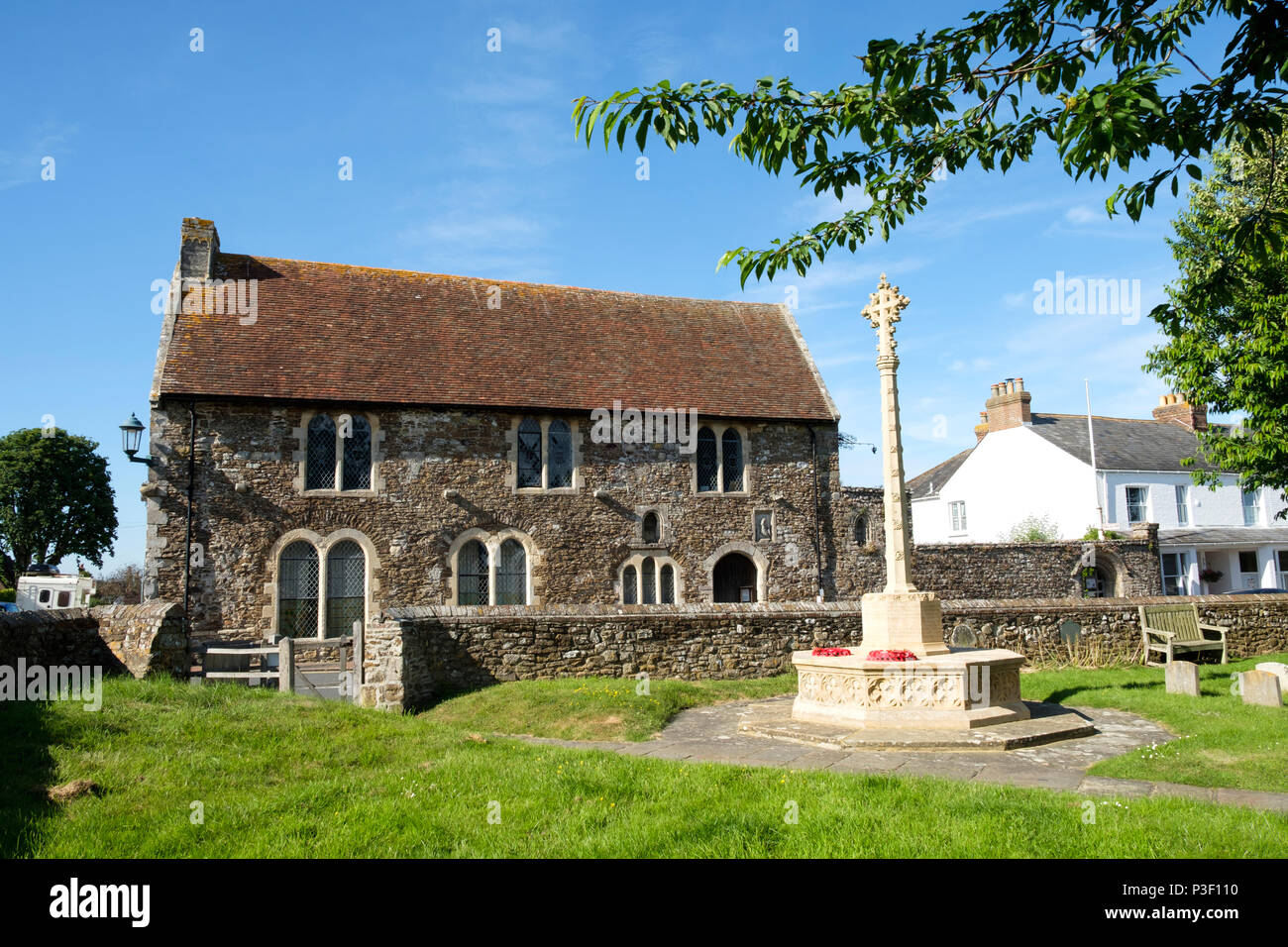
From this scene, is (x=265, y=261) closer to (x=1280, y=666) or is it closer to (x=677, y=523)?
(x=677, y=523)

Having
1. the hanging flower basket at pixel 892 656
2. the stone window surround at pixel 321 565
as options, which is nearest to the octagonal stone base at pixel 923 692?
the hanging flower basket at pixel 892 656

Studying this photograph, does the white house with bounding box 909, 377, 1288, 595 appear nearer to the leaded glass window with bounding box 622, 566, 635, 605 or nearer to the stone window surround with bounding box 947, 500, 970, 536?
the stone window surround with bounding box 947, 500, 970, 536

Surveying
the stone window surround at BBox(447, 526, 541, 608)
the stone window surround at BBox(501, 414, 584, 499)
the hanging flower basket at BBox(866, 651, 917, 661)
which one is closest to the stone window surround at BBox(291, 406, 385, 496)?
the stone window surround at BBox(447, 526, 541, 608)

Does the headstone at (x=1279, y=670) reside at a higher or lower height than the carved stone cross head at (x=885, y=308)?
lower

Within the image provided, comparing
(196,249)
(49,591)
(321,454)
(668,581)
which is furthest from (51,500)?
(668,581)

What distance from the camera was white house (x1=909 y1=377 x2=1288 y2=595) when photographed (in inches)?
1221

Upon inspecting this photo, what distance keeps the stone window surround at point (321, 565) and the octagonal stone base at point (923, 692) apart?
477 inches

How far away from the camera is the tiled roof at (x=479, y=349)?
19828 mm

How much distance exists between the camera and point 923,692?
30.6ft

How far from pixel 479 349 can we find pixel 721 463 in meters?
7.09

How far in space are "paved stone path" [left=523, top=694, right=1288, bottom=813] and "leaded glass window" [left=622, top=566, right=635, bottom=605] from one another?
10573mm

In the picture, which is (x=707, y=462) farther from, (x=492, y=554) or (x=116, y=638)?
(x=116, y=638)

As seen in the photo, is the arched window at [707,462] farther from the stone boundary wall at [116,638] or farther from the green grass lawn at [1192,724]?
the stone boundary wall at [116,638]

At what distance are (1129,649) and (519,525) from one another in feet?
42.9
